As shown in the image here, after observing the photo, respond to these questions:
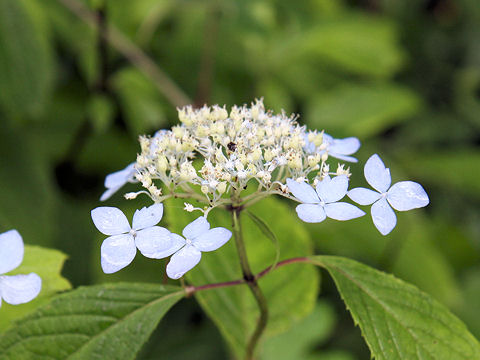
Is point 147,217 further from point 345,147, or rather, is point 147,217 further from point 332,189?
point 345,147

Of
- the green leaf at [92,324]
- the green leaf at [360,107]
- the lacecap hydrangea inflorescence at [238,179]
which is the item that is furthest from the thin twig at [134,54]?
the green leaf at [92,324]

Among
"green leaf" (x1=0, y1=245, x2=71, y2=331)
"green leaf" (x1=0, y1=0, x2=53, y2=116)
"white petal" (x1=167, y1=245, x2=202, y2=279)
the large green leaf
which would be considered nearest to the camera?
"white petal" (x1=167, y1=245, x2=202, y2=279)

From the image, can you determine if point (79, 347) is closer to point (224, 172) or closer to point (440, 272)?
point (224, 172)

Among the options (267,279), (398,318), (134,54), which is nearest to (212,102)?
(134,54)

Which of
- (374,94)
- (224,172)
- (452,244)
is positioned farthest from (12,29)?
(452,244)

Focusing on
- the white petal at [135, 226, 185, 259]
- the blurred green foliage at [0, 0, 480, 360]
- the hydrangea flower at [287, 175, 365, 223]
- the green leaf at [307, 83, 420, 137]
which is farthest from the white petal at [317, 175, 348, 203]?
the green leaf at [307, 83, 420, 137]

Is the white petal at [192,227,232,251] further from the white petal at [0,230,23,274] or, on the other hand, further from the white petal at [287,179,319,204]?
the white petal at [0,230,23,274]

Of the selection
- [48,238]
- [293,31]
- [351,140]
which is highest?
[293,31]

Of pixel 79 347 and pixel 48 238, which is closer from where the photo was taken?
pixel 79 347
